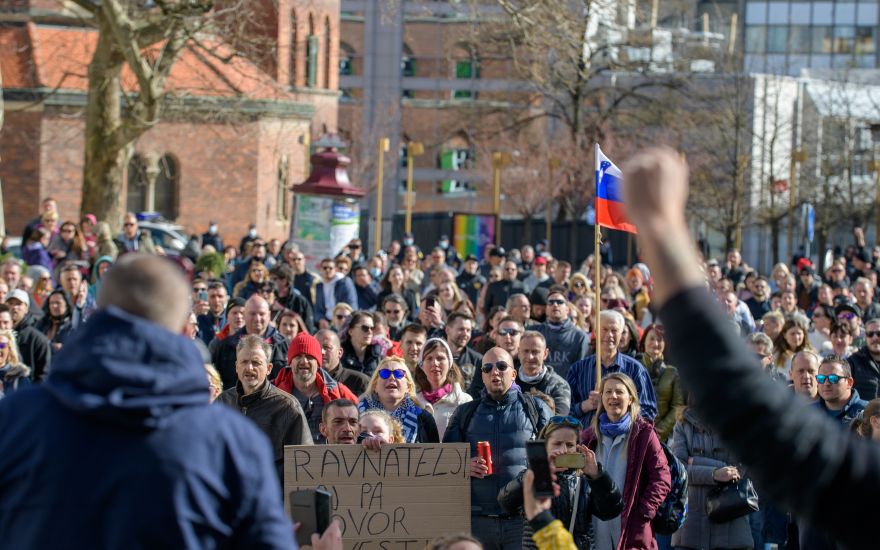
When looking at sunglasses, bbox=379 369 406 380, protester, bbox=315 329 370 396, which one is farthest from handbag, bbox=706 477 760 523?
protester, bbox=315 329 370 396

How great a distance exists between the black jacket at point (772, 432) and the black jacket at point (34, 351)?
10669mm

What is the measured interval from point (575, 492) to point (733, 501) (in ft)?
5.46

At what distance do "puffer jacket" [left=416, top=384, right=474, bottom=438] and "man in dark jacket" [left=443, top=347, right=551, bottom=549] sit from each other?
84 cm

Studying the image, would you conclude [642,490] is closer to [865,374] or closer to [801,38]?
[865,374]

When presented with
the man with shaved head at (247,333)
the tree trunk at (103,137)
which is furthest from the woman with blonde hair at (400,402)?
the tree trunk at (103,137)

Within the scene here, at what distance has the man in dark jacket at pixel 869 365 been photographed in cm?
1262

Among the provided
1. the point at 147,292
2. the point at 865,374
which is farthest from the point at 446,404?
the point at 147,292

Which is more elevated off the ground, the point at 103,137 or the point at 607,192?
the point at 103,137

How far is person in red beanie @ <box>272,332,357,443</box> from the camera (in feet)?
32.7

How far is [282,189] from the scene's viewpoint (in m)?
54.6

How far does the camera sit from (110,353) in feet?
11.2

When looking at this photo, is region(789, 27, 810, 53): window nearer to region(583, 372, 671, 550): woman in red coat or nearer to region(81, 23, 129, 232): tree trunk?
region(81, 23, 129, 232): tree trunk

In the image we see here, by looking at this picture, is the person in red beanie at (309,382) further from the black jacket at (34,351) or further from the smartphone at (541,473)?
the smartphone at (541,473)

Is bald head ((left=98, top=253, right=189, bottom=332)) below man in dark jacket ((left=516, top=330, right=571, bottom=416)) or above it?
above
